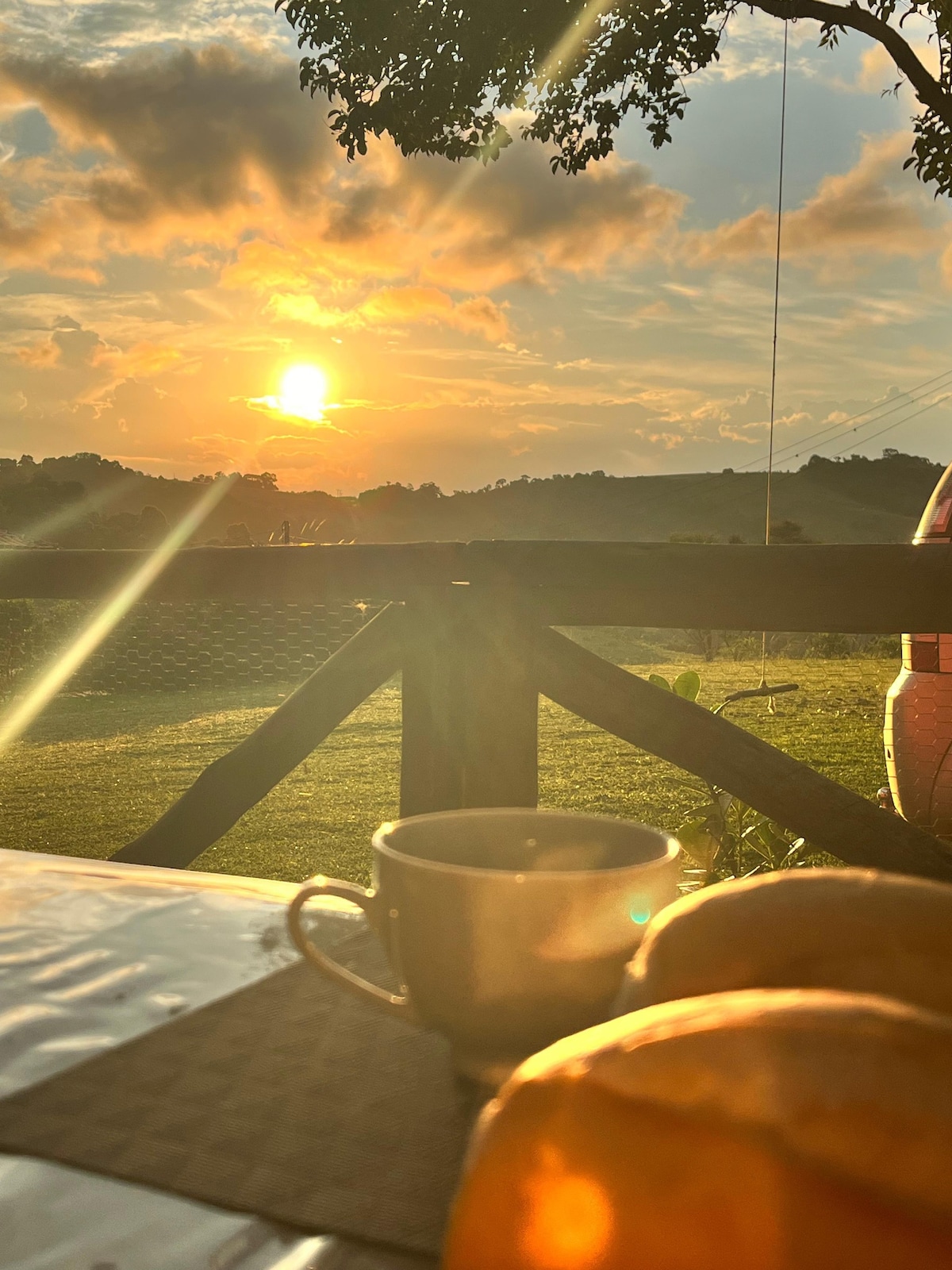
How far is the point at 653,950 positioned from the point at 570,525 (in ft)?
207

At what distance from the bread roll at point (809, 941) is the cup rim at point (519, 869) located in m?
0.06

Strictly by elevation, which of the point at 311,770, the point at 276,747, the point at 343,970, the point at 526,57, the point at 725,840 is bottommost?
the point at 311,770

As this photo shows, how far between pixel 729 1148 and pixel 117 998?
52 cm

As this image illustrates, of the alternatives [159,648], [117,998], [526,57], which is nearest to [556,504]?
[159,648]

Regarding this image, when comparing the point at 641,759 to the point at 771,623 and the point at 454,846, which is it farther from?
the point at 454,846

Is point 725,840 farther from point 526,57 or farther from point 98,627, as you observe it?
point 526,57

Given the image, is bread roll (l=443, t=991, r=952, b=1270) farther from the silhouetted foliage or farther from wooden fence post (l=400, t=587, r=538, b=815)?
the silhouetted foliage

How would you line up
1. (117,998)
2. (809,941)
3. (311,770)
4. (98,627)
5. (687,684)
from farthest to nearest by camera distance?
(311,770) < (687,684) < (98,627) < (117,998) < (809,941)

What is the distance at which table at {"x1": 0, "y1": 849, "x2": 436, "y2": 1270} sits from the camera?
43cm

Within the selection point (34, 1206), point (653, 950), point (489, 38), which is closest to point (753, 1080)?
point (653, 950)

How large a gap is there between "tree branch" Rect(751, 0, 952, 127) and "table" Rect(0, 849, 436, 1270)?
A: 836 centimetres

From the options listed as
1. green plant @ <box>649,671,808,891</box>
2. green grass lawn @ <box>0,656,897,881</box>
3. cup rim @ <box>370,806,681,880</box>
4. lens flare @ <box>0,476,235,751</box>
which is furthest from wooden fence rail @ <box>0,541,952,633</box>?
green grass lawn @ <box>0,656,897,881</box>

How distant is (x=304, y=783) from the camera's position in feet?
32.0

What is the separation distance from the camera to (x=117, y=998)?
0.68m
